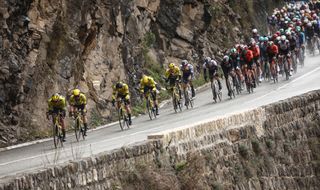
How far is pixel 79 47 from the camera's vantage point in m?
30.5

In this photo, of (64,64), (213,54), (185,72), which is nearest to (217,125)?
(64,64)

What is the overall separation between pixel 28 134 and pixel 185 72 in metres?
8.15

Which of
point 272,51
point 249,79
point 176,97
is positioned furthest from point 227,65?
point 272,51

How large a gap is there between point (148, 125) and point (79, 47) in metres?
4.61

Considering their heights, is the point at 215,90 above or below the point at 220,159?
above

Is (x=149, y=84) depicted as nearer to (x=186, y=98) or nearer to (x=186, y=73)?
(x=186, y=73)

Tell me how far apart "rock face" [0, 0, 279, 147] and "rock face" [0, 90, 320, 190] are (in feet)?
31.0

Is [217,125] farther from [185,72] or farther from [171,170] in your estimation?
[185,72]

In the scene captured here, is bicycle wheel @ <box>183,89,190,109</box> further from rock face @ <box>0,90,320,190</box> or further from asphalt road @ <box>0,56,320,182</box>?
rock face @ <box>0,90,320,190</box>

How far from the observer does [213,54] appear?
→ 48250 mm

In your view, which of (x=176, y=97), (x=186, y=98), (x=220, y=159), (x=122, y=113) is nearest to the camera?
(x=220, y=159)

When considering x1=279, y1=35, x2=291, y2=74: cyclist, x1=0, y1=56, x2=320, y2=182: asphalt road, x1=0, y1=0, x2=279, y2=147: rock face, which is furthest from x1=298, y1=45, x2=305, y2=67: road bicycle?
x1=279, y1=35, x2=291, y2=74: cyclist

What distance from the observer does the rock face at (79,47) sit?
26516 millimetres

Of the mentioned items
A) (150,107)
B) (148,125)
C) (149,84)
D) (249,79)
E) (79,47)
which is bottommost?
(148,125)
